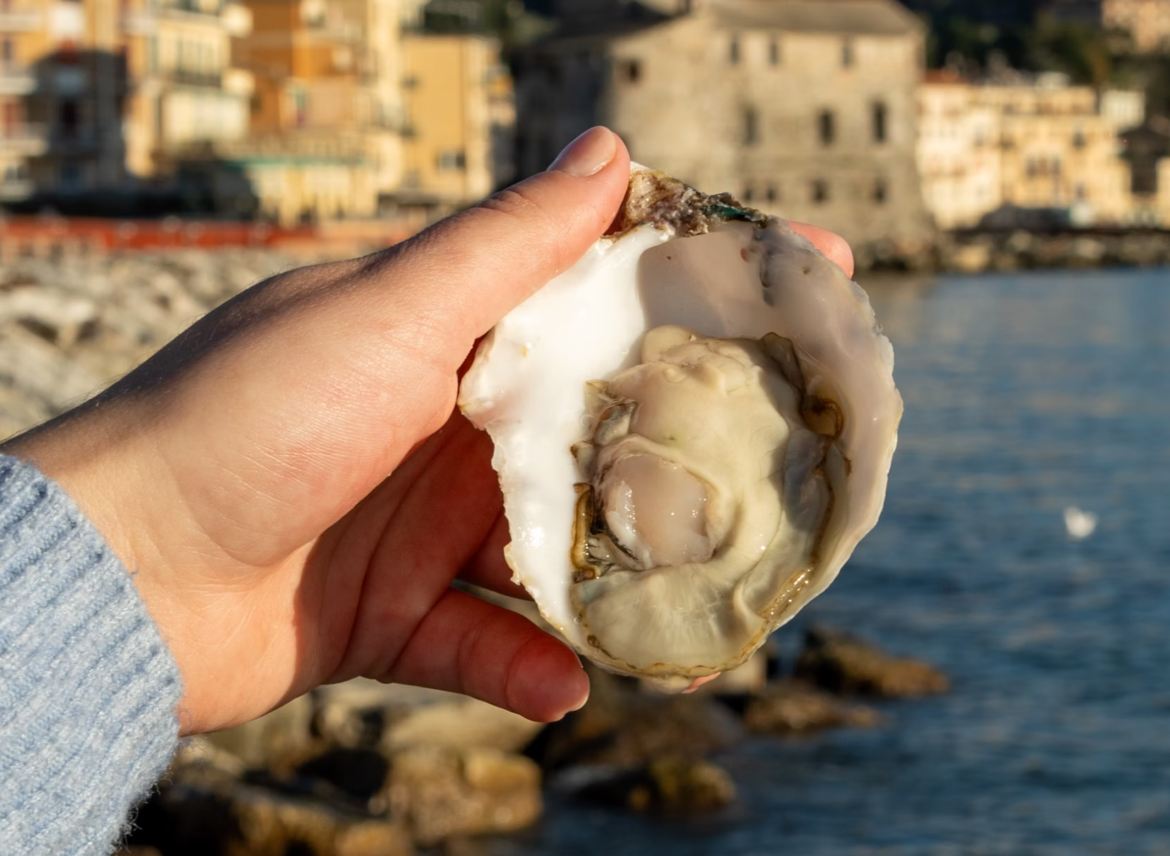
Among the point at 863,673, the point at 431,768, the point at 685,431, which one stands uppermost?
the point at 685,431

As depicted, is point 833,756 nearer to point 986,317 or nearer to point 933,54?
point 986,317

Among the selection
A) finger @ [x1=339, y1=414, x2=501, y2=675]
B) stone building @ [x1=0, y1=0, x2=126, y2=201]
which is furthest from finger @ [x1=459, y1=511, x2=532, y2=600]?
stone building @ [x1=0, y1=0, x2=126, y2=201]

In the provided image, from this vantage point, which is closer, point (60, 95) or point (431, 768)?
point (431, 768)

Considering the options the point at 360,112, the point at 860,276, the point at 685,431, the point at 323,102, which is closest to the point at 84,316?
the point at 685,431

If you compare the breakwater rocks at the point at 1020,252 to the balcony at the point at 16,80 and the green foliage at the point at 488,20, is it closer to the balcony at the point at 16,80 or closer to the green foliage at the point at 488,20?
the green foliage at the point at 488,20

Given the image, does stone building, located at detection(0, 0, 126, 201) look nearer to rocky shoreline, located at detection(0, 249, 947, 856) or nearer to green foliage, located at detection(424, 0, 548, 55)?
green foliage, located at detection(424, 0, 548, 55)

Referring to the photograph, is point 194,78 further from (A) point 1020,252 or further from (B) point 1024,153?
(B) point 1024,153

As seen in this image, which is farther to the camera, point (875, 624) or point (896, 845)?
point (875, 624)

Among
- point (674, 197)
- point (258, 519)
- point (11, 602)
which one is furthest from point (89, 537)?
point (674, 197)
